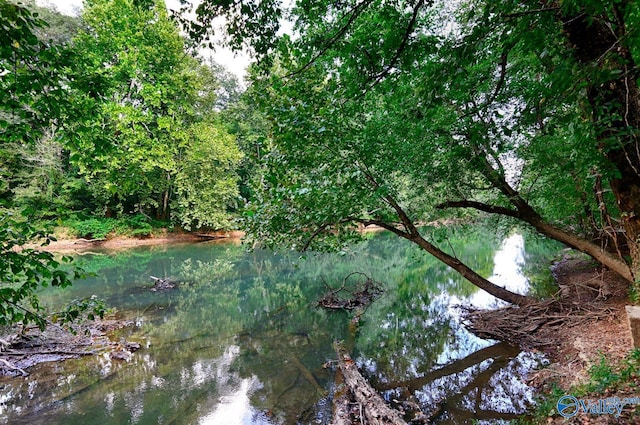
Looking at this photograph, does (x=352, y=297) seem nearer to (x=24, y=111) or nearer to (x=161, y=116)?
(x=24, y=111)

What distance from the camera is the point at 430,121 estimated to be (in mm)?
5871

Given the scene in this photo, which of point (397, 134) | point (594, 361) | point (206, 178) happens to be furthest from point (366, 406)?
point (206, 178)

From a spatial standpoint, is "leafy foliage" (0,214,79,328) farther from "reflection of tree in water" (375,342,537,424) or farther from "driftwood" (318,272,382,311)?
"driftwood" (318,272,382,311)

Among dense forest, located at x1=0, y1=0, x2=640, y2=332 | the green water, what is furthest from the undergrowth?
dense forest, located at x1=0, y1=0, x2=640, y2=332

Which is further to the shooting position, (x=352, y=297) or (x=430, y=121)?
(x=352, y=297)

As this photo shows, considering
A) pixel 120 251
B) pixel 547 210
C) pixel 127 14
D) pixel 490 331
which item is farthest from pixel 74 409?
pixel 127 14

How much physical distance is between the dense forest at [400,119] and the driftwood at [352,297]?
10.4 feet

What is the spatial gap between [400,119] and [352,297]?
6038 mm

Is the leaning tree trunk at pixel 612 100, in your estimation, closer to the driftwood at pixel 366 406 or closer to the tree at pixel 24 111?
the driftwood at pixel 366 406

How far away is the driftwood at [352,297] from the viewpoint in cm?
994

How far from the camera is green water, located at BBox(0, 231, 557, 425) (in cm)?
524

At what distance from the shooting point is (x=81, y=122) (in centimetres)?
286

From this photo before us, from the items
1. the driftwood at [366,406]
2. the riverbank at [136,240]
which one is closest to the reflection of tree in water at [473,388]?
the driftwood at [366,406]

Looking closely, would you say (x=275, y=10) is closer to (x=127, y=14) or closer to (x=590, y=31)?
(x=590, y=31)
